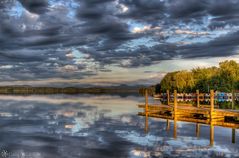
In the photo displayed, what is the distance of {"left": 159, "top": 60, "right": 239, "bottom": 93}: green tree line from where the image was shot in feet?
261

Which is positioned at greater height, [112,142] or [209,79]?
[209,79]

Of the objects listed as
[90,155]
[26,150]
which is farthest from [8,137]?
[90,155]

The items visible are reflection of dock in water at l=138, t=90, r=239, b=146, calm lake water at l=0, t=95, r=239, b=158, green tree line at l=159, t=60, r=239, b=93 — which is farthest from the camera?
green tree line at l=159, t=60, r=239, b=93

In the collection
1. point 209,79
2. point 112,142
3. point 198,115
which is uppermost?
point 209,79

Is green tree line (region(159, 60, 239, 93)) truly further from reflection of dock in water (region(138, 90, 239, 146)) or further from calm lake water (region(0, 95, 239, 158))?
calm lake water (region(0, 95, 239, 158))

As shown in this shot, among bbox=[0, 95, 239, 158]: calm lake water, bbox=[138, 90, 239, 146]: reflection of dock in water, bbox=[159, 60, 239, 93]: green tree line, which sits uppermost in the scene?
bbox=[159, 60, 239, 93]: green tree line

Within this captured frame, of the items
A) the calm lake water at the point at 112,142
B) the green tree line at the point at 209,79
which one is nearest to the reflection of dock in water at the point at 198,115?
the calm lake water at the point at 112,142

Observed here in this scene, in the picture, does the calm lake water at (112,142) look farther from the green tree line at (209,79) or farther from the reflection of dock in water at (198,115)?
the green tree line at (209,79)

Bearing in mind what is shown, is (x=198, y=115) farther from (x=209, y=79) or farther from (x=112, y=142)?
(x=209, y=79)

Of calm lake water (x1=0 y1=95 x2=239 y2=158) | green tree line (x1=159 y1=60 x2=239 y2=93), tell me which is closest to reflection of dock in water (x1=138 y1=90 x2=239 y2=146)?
calm lake water (x1=0 y1=95 x2=239 y2=158)

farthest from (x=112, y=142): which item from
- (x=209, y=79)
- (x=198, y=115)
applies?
(x=209, y=79)

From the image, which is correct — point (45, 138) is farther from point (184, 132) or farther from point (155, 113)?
point (155, 113)

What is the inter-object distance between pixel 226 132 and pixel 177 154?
455 inches

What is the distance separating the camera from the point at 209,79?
88.9 metres
